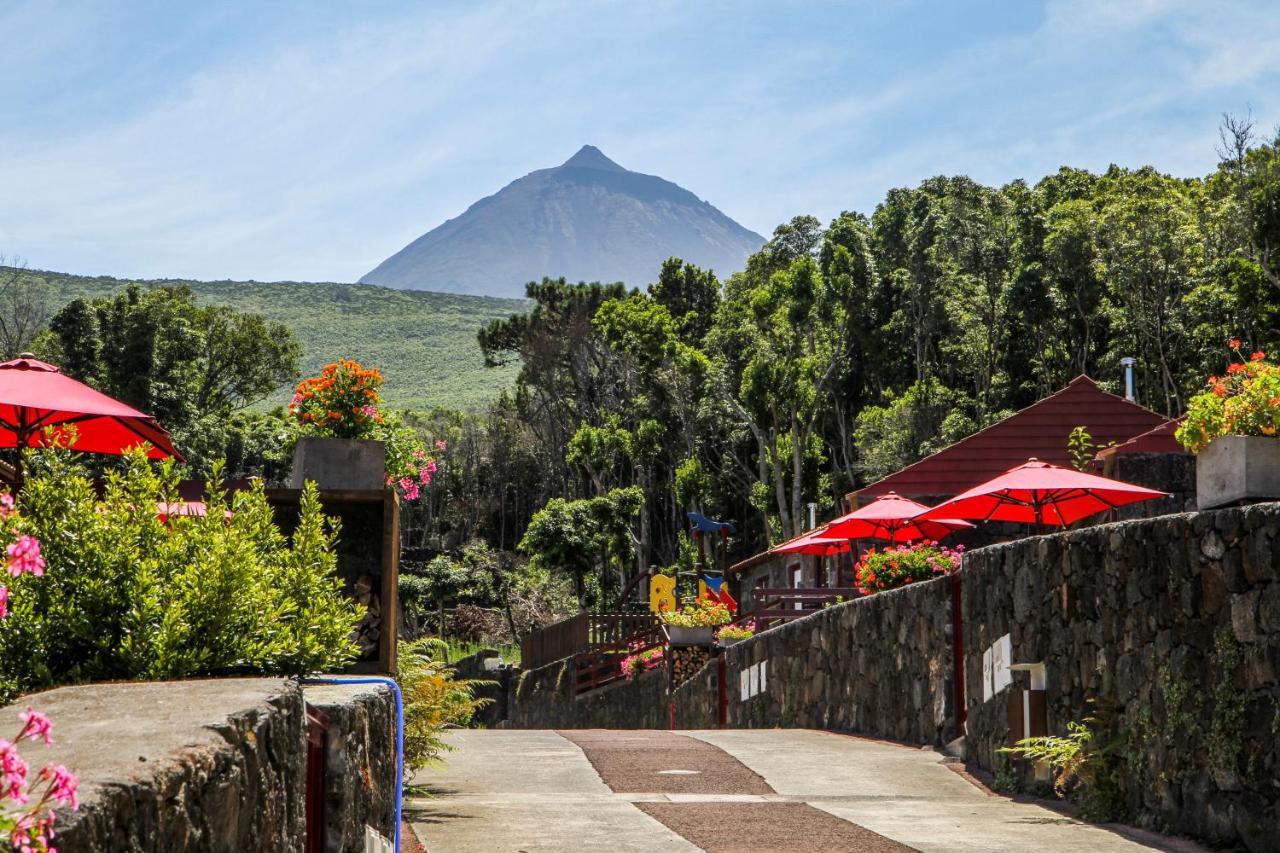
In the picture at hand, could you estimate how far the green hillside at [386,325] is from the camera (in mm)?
121375

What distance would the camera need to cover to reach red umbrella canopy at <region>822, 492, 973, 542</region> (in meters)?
20.5

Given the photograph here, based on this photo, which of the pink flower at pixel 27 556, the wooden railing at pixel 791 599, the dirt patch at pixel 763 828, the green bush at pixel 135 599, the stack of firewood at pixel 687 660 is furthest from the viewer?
the stack of firewood at pixel 687 660

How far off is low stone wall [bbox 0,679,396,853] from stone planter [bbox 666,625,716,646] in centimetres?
2046

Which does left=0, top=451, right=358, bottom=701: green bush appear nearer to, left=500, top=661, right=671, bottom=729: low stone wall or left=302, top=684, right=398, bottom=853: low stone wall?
left=302, top=684, right=398, bottom=853: low stone wall

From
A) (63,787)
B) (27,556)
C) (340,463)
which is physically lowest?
(63,787)

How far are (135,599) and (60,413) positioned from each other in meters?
6.83

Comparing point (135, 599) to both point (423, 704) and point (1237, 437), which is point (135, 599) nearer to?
point (423, 704)

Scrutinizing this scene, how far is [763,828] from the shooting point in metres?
8.86

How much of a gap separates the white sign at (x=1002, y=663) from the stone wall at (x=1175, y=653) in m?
0.31

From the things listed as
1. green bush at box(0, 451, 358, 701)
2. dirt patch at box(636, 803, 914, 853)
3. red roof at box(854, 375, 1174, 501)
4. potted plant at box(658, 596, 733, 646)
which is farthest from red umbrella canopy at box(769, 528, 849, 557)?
green bush at box(0, 451, 358, 701)

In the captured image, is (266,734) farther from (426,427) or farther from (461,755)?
(426,427)

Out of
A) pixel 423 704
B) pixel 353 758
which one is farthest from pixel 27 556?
pixel 423 704

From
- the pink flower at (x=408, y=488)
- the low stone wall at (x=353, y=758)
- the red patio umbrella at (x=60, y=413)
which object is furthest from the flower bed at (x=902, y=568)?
the low stone wall at (x=353, y=758)

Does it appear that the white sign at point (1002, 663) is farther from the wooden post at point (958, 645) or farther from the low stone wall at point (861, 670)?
the low stone wall at point (861, 670)
